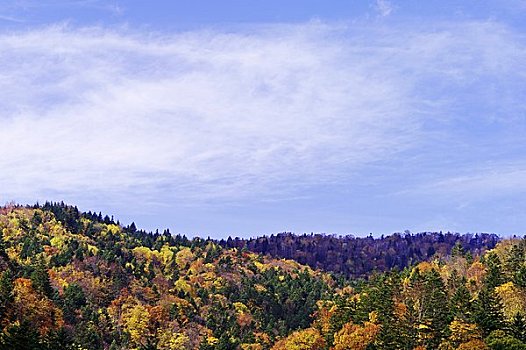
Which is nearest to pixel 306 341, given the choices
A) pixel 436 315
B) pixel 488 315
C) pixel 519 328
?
pixel 436 315

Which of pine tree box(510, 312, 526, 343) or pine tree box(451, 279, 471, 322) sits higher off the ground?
pine tree box(451, 279, 471, 322)

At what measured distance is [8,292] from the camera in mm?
111438

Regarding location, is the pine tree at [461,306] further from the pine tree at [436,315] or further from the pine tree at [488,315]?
the pine tree at [488,315]

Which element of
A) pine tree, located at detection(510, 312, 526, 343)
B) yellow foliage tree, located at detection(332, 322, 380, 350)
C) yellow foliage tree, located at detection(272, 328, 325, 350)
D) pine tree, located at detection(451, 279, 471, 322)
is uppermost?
pine tree, located at detection(451, 279, 471, 322)

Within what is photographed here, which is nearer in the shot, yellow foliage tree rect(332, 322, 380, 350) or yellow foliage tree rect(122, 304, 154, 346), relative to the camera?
yellow foliage tree rect(332, 322, 380, 350)

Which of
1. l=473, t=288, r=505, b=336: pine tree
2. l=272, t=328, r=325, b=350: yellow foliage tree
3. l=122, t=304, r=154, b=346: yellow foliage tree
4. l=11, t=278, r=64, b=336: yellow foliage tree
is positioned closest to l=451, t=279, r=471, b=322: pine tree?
l=473, t=288, r=505, b=336: pine tree

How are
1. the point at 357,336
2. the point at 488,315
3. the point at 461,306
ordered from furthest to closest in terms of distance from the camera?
the point at 357,336
the point at 461,306
the point at 488,315

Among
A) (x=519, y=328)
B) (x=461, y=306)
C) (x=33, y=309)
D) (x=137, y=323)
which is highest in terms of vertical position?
(x=461, y=306)

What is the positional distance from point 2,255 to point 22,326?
93.0 m

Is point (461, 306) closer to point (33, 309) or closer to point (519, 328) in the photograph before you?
point (519, 328)

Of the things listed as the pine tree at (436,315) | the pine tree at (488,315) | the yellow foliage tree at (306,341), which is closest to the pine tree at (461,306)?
the pine tree at (436,315)

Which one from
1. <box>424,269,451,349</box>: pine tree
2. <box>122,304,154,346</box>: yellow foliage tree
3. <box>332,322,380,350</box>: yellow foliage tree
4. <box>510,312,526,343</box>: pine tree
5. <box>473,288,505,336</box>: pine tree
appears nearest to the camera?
<box>510,312,526,343</box>: pine tree

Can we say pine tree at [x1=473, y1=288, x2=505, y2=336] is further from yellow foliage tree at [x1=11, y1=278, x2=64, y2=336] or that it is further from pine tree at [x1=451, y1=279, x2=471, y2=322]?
yellow foliage tree at [x1=11, y1=278, x2=64, y2=336]

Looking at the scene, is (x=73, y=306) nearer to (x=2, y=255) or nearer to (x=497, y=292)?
(x=2, y=255)
